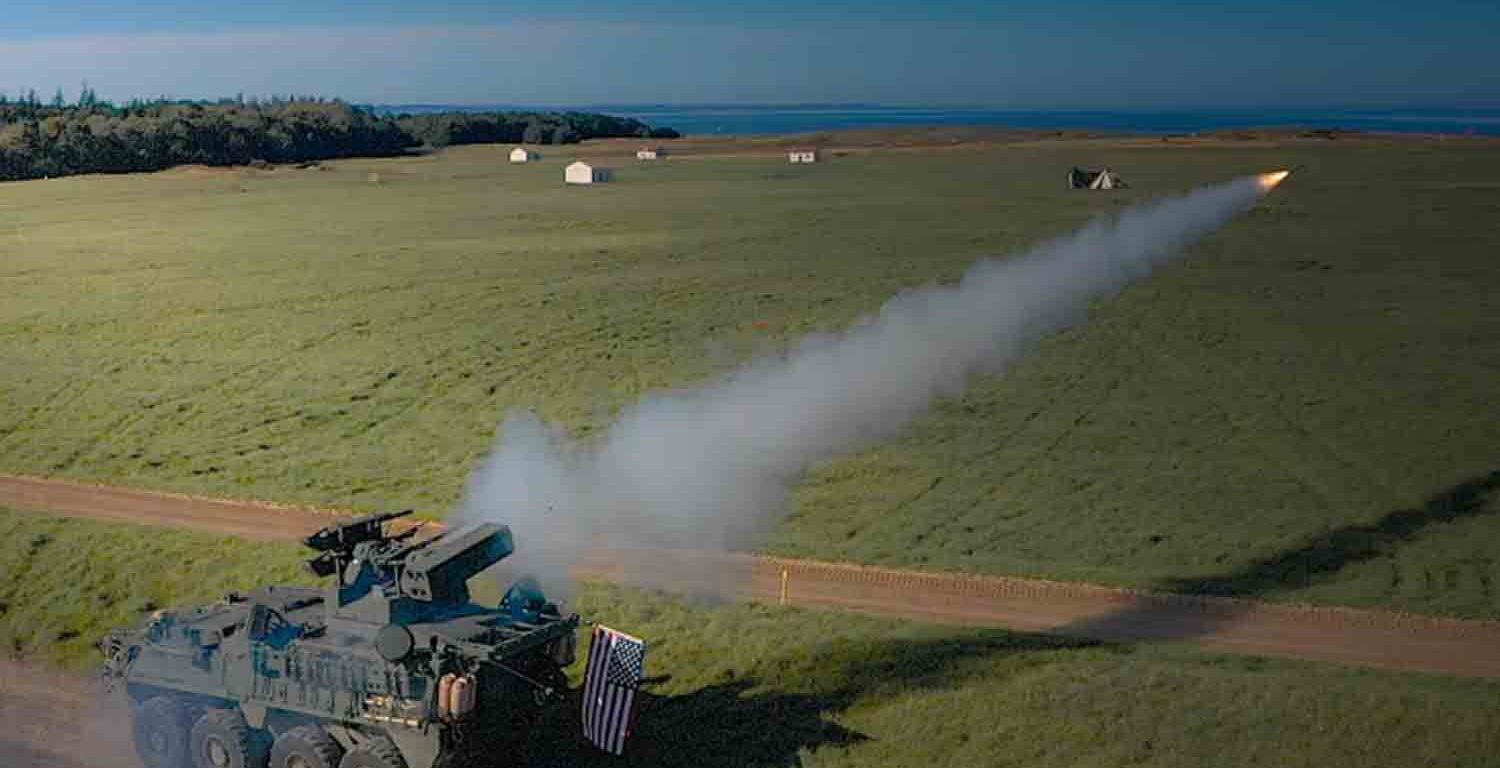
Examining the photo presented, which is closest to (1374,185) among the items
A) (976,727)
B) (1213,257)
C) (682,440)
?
(1213,257)

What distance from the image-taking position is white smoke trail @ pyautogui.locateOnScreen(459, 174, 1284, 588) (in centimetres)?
2902

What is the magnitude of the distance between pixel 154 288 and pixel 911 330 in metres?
41.4

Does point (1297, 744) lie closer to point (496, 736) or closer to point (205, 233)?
point (496, 736)

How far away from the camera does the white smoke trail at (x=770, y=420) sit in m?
29.0

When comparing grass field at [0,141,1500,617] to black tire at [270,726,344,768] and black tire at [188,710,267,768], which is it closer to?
black tire at [270,726,344,768]

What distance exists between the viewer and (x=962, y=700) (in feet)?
77.2

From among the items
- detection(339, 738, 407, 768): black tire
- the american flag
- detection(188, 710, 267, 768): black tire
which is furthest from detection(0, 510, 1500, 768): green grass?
detection(188, 710, 267, 768): black tire

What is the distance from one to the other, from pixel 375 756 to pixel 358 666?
1.18 meters

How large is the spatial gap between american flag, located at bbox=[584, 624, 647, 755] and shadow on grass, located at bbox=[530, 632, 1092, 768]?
93 cm

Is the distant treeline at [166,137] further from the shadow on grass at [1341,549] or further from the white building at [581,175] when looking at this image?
the shadow on grass at [1341,549]

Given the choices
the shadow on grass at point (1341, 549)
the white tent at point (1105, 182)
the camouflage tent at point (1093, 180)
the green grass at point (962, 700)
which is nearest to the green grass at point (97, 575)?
the green grass at point (962, 700)

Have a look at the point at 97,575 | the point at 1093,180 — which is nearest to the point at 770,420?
the point at 97,575

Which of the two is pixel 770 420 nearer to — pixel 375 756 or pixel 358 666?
pixel 358 666

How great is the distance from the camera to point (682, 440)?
33594mm
